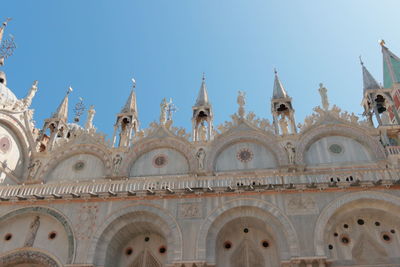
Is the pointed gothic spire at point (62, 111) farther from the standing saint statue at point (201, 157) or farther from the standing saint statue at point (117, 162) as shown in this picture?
the standing saint statue at point (201, 157)

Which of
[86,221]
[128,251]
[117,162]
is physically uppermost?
[117,162]

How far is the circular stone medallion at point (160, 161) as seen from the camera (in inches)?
794

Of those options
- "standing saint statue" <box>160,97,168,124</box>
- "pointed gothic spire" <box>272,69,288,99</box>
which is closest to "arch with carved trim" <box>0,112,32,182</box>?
"standing saint statue" <box>160,97,168,124</box>

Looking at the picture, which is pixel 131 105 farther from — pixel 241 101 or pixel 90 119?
pixel 241 101

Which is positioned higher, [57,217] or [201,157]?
[201,157]

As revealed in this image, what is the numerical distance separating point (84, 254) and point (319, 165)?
41.0 feet

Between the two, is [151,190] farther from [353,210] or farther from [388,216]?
[388,216]

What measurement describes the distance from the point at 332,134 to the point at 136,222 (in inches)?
466

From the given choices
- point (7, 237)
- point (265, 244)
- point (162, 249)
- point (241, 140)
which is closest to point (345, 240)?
point (265, 244)

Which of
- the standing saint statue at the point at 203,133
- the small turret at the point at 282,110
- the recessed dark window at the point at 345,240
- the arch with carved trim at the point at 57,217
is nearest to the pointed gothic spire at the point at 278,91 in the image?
the small turret at the point at 282,110

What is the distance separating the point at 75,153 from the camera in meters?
21.2

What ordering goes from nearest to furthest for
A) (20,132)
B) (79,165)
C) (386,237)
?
(386,237), (79,165), (20,132)

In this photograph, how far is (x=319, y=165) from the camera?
18.5 metres

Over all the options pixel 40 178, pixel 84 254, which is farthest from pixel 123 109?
pixel 84 254
